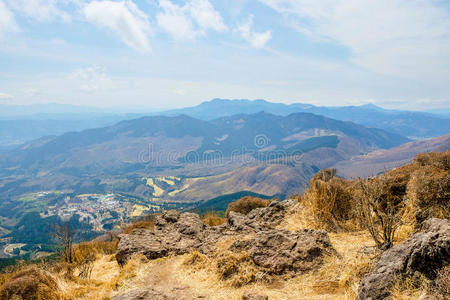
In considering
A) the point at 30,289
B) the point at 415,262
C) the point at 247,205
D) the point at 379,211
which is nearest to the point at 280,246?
the point at 379,211

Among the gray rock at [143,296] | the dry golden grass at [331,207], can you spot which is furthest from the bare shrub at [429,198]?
the gray rock at [143,296]

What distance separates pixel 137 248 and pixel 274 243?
527 centimetres

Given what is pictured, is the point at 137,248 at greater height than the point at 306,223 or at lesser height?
lesser

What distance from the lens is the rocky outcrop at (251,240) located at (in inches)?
261

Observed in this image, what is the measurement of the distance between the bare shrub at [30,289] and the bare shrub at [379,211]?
8066 mm

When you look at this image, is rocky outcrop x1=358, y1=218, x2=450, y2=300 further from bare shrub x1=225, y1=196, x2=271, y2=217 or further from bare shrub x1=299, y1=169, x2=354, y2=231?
bare shrub x1=225, y1=196, x2=271, y2=217

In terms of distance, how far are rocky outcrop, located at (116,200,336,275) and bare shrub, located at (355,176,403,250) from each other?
1.23 metres

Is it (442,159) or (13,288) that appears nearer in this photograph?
(13,288)

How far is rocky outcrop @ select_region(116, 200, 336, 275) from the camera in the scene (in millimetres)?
6641

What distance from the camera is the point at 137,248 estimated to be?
9555mm

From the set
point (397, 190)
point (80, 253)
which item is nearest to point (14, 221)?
point (80, 253)

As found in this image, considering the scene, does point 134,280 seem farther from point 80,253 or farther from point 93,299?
point 80,253

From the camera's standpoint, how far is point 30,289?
6320 millimetres

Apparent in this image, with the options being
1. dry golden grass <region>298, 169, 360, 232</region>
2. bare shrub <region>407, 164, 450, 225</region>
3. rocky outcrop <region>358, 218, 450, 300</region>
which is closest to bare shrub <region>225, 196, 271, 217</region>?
dry golden grass <region>298, 169, 360, 232</region>
